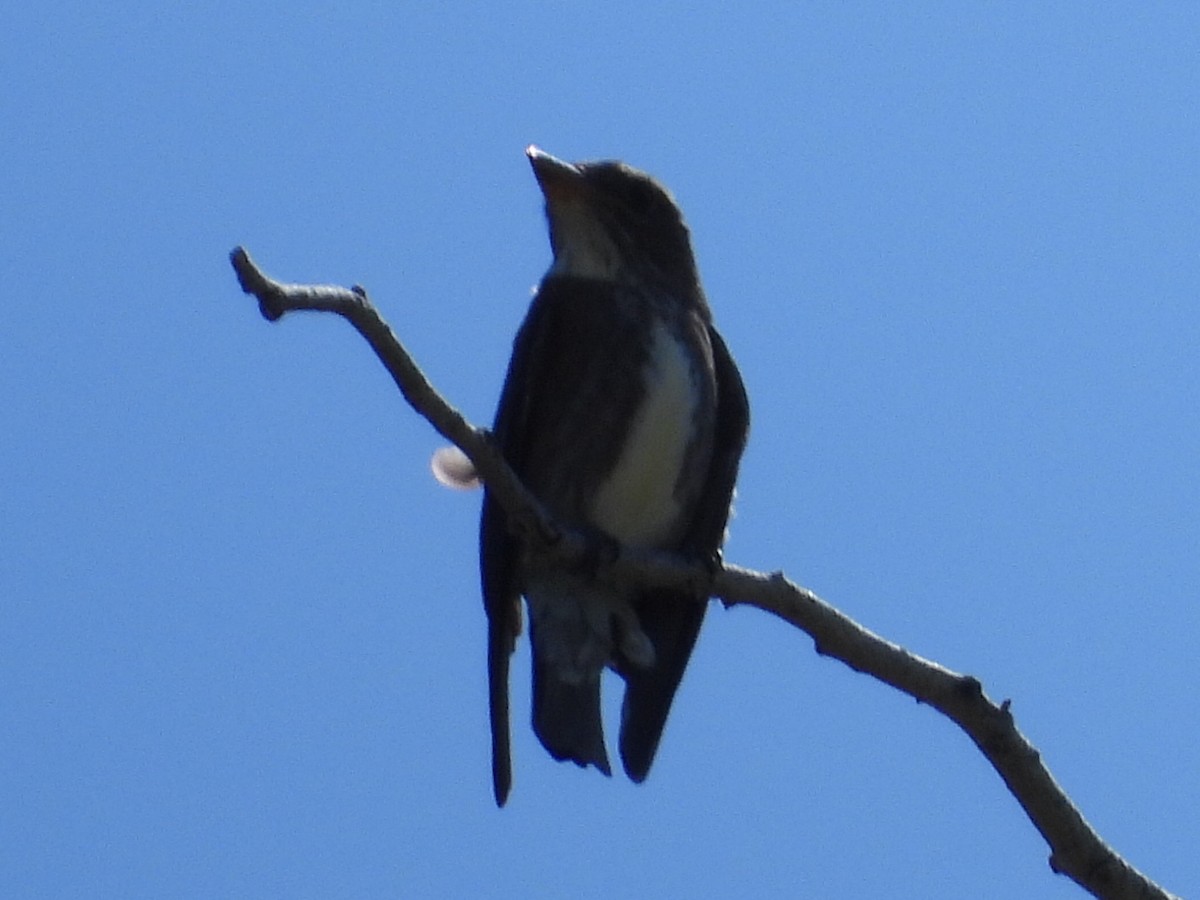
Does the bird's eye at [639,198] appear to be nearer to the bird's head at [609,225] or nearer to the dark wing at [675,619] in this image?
the bird's head at [609,225]

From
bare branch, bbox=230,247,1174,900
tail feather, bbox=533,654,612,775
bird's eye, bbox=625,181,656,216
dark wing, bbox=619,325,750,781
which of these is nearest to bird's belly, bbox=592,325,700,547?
dark wing, bbox=619,325,750,781

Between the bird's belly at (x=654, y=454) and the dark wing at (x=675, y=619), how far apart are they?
0.46 feet

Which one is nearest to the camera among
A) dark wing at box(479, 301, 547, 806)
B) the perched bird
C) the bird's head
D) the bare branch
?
the bare branch

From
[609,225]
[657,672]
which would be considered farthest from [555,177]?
[657,672]

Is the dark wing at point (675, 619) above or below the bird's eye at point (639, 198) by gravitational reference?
below

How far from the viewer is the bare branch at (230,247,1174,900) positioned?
14.1 feet

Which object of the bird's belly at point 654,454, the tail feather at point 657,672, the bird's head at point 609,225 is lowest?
the tail feather at point 657,672

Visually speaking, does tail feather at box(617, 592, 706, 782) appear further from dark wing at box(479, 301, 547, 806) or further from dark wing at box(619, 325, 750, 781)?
dark wing at box(479, 301, 547, 806)

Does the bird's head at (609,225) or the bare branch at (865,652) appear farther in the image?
the bird's head at (609,225)

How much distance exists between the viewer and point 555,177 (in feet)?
21.0

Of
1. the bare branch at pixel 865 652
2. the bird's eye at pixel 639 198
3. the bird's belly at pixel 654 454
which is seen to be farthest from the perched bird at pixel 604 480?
the bare branch at pixel 865 652

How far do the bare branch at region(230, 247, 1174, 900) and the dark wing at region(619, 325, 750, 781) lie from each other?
118 centimetres

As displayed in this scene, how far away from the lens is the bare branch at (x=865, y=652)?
4.30 m

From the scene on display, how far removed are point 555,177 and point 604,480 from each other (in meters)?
1.01
